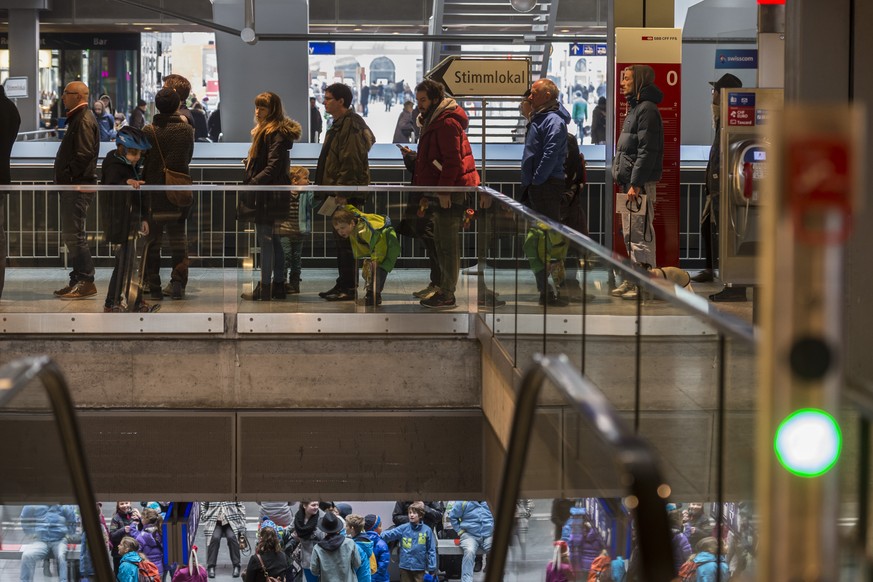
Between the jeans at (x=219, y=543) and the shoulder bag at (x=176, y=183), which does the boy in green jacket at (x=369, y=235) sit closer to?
the shoulder bag at (x=176, y=183)

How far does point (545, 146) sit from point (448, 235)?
97 centimetres

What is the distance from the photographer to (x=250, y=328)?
10.9 metres

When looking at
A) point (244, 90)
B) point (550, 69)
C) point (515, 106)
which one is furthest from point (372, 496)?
point (550, 69)

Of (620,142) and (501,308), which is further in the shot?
(620,142)

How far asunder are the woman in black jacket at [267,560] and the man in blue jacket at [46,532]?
616 centimetres

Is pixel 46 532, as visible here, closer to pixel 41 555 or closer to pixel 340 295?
pixel 41 555

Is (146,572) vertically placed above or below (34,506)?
below

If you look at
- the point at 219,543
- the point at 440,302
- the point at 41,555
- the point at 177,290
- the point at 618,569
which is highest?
the point at 177,290

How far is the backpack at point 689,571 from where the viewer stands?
3.96 m

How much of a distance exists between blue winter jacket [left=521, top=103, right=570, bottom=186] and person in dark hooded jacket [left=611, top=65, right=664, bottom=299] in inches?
17.1

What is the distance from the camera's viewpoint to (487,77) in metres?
12.0

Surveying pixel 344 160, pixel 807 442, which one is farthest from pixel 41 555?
pixel 807 442

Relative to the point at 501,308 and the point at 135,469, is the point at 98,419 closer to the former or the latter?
the point at 135,469

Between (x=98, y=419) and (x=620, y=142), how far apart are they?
4.53 meters
